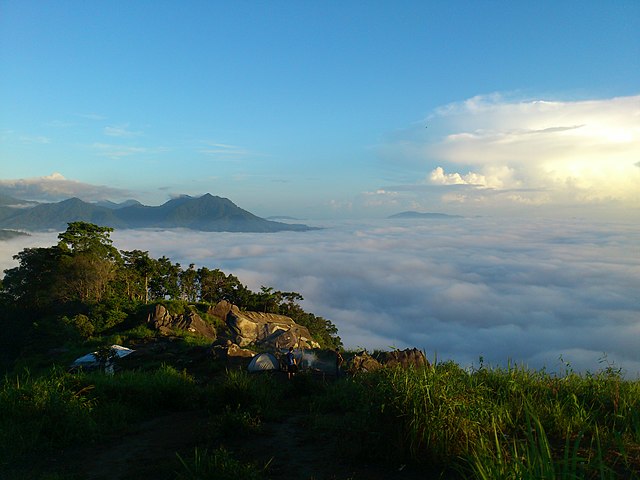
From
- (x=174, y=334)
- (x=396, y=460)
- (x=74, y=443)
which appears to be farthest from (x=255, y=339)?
(x=396, y=460)

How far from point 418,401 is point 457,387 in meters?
0.77

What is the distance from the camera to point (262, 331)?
29.6 m

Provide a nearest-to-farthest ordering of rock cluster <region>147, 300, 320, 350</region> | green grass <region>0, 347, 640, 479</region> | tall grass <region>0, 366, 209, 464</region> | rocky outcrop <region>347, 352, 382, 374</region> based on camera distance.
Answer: green grass <region>0, 347, 640, 479</region> < tall grass <region>0, 366, 209, 464</region> < rocky outcrop <region>347, 352, 382, 374</region> < rock cluster <region>147, 300, 320, 350</region>

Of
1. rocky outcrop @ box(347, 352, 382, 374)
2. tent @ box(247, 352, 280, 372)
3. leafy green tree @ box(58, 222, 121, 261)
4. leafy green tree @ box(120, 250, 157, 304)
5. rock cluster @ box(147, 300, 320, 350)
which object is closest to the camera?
rocky outcrop @ box(347, 352, 382, 374)

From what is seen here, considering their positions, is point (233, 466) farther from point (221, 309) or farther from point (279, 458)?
point (221, 309)

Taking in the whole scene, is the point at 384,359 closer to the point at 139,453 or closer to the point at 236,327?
the point at 139,453

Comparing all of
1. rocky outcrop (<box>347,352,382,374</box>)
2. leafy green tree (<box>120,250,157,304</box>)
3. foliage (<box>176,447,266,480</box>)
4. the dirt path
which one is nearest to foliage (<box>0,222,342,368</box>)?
leafy green tree (<box>120,250,157,304</box>)

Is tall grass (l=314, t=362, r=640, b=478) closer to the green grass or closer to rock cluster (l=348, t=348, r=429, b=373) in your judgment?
the green grass

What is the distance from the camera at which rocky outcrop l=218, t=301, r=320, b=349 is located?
84.3 ft

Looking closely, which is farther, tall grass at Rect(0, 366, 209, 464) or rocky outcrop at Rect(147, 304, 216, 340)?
rocky outcrop at Rect(147, 304, 216, 340)

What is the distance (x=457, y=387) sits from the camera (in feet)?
19.6

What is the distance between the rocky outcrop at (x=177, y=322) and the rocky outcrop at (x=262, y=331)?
4.83ft

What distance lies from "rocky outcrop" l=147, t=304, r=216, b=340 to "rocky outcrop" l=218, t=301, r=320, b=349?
4.83 ft

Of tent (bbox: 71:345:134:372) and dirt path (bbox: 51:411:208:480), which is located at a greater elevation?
dirt path (bbox: 51:411:208:480)
